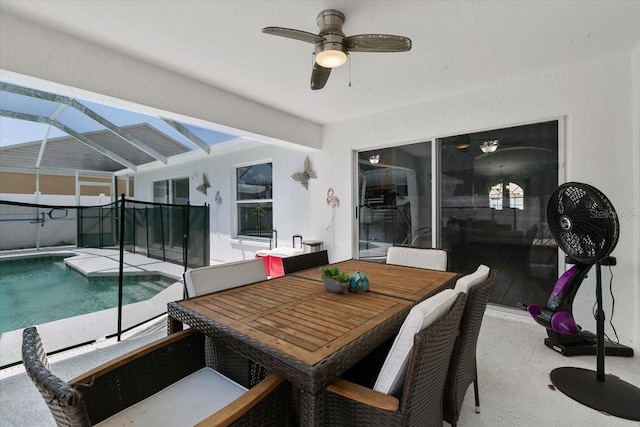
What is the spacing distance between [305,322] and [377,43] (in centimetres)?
180

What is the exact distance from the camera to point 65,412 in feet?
2.33

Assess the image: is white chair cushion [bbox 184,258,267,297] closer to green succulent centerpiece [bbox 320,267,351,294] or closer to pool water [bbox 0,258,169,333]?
green succulent centerpiece [bbox 320,267,351,294]

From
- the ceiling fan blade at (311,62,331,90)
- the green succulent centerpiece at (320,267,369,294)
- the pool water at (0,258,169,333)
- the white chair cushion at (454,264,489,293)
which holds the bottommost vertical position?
the pool water at (0,258,169,333)

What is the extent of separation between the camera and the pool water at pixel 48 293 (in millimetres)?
2604

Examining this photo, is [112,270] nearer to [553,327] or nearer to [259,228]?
[259,228]

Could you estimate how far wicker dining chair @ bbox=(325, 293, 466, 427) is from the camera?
91cm

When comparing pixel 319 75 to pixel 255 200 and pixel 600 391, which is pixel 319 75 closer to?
pixel 600 391

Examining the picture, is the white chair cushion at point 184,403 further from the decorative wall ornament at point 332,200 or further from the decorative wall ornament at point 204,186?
the decorative wall ornament at point 204,186

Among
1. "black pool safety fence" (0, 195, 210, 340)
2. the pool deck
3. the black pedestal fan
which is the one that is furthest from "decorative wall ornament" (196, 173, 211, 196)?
the black pedestal fan

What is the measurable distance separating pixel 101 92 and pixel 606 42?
14.1 ft

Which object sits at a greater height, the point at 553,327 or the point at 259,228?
the point at 259,228

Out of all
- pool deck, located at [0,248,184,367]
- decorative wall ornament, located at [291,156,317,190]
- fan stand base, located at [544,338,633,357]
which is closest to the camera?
fan stand base, located at [544,338,633,357]

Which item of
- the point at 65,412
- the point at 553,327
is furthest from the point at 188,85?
the point at 553,327

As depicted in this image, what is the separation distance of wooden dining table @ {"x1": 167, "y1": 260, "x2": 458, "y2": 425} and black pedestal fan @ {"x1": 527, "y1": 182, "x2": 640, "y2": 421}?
3.24 feet
